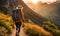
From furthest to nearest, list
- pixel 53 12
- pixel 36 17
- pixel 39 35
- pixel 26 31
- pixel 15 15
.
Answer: pixel 53 12 < pixel 36 17 < pixel 26 31 < pixel 39 35 < pixel 15 15

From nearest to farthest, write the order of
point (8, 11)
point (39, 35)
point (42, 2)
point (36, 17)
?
point (39, 35)
point (8, 11)
point (36, 17)
point (42, 2)

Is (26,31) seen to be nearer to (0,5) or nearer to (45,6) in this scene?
(0,5)

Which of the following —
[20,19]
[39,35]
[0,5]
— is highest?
[0,5]

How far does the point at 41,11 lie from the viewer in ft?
113

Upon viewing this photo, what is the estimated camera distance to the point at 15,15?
1241cm

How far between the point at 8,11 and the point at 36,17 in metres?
3.35

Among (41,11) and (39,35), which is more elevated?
(41,11)

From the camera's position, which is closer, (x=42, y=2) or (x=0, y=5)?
(x=0, y=5)

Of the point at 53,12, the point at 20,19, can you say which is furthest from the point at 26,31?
the point at 53,12

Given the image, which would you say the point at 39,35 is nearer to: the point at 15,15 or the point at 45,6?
the point at 15,15

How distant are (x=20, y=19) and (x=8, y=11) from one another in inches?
377

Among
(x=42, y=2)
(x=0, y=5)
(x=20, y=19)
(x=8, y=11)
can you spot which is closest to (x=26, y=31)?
(x=20, y=19)

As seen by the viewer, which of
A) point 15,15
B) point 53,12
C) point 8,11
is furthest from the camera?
point 53,12

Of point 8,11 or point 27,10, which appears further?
point 27,10
